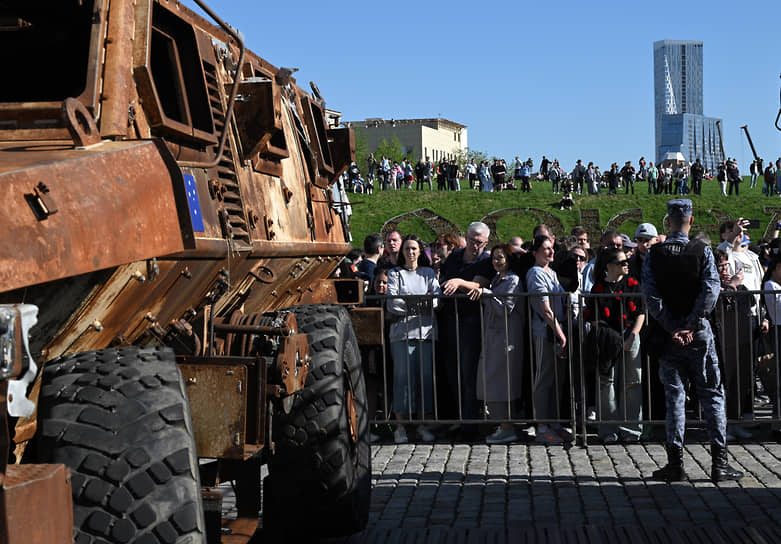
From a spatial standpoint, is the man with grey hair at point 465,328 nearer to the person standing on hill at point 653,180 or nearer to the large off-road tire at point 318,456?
the large off-road tire at point 318,456

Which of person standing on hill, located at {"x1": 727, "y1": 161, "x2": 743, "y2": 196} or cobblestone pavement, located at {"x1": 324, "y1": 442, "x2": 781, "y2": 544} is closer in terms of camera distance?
cobblestone pavement, located at {"x1": 324, "y1": 442, "x2": 781, "y2": 544}

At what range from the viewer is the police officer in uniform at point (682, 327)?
8.92 m

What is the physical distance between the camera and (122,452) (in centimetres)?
381

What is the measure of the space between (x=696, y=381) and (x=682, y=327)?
472mm

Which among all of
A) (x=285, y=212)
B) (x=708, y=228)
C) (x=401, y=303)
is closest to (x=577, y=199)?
(x=708, y=228)

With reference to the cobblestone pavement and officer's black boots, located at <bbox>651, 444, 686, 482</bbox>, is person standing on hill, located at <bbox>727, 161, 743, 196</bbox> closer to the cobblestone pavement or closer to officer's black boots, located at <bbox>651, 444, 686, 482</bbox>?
the cobblestone pavement

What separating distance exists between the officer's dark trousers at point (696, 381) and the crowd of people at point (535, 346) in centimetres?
170

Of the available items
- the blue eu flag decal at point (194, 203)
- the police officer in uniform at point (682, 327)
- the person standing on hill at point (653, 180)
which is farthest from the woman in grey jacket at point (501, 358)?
the person standing on hill at point (653, 180)

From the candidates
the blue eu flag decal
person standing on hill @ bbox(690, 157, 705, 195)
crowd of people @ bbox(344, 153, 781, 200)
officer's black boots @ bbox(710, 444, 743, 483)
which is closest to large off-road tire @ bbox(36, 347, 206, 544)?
the blue eu flag decal

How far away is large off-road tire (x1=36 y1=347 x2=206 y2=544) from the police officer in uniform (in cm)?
572

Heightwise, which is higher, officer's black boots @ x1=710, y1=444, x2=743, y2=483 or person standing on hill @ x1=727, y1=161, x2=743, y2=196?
person standing on hill @ x1=727, y1=161, x2=743, y2=196


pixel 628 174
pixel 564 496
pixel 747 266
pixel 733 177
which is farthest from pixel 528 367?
pixel 628 174

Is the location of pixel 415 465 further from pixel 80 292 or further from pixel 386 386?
pixel 80 292

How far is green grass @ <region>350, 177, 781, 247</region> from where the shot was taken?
56.3 metres
